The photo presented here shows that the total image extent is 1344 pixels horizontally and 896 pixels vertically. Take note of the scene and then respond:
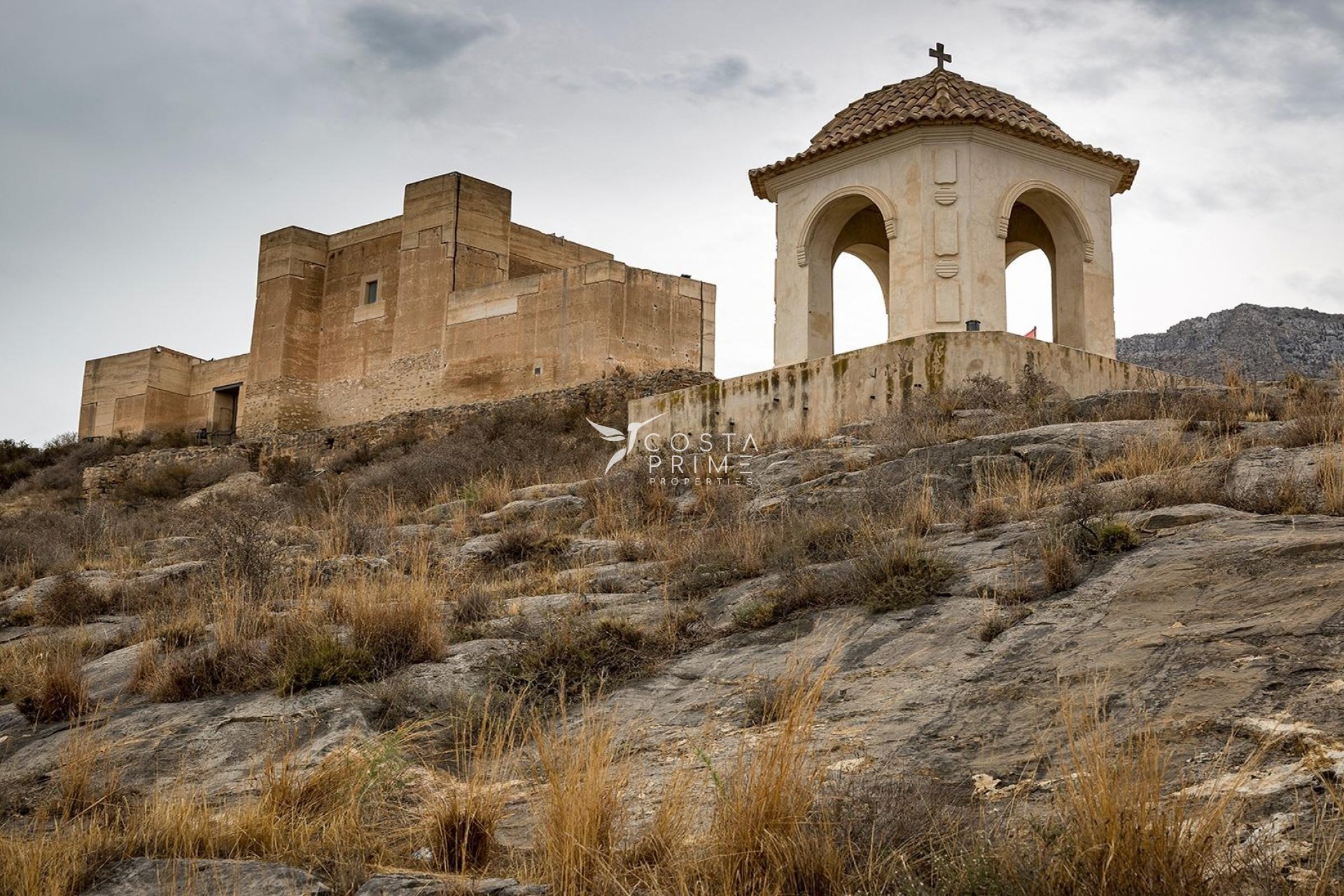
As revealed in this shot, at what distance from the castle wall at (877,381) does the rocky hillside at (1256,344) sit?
692cm

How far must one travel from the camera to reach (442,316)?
29078 mm

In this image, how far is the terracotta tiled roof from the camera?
13562 millimetres

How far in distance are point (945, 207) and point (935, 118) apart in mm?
982

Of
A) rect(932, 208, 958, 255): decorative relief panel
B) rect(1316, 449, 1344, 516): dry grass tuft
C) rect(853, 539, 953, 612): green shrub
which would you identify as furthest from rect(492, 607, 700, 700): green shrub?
rect(932, 208, 958, 255): decorative relief panel

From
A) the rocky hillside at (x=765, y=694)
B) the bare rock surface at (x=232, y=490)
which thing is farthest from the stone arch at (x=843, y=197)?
the bare rock surface at (x=232, y=490)

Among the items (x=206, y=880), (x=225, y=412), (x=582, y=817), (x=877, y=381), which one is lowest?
(x=206, y=880)

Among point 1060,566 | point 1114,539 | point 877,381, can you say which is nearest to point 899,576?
point 1060,566

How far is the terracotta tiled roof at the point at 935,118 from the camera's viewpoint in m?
13.6

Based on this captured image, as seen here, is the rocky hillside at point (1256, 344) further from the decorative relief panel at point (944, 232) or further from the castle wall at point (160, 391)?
the castle wall at point (160, 391)

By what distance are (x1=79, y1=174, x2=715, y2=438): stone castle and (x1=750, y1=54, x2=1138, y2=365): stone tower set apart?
1118 cm

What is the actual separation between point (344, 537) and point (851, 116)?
8.10m

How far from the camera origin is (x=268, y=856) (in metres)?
4.08

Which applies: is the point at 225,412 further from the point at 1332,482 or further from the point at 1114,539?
the point at 1332,482

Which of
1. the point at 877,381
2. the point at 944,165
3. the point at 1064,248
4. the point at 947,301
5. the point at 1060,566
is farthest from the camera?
the point at 1064,248
